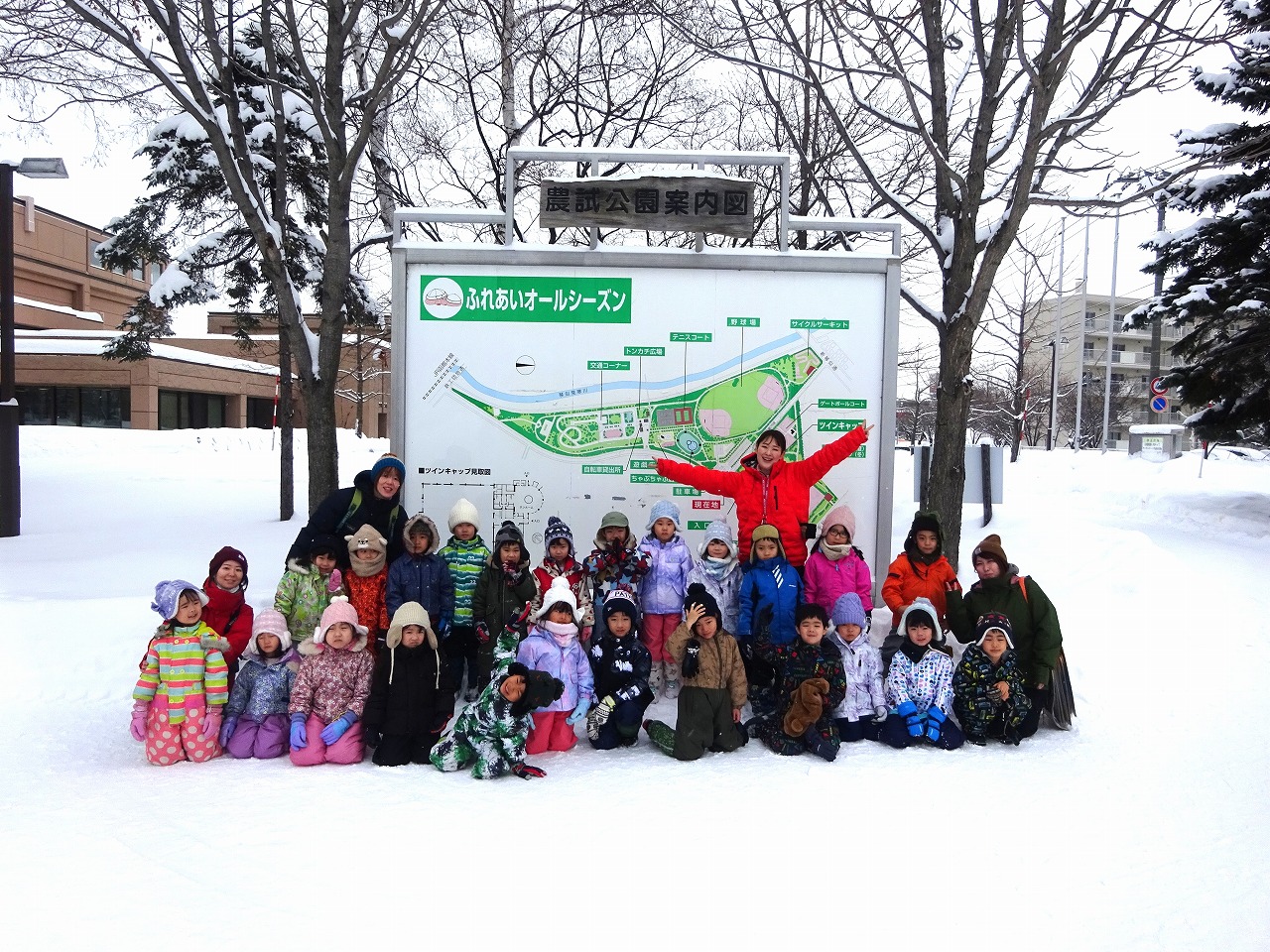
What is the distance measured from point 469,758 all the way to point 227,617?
1.83 metres

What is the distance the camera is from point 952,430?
7.41 meters

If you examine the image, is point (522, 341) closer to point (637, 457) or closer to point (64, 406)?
point (637, 457)

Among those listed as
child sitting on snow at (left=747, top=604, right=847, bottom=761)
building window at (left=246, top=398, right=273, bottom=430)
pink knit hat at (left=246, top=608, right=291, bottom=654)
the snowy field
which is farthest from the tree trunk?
building window at (left=246, top=398, right=273, bottom=430)

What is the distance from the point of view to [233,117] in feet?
23.6

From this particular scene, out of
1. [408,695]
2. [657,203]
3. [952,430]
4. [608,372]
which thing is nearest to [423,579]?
[408,695]

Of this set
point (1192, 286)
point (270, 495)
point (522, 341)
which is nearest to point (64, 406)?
point (270, 495)

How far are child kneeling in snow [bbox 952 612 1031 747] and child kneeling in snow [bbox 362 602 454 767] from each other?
3087 millimetres

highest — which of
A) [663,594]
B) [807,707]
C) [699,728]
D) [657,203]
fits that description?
[657,203]

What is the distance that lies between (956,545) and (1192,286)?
6253 mm

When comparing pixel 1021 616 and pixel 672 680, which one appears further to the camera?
pixel 672 680

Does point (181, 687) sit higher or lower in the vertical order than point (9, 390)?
lower

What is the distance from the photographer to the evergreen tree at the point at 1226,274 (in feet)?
33.5

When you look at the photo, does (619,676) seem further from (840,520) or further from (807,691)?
(840,520)

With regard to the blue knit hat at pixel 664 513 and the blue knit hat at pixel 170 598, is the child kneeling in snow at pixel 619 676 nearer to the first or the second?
the blue knit hat at pixel 664 513
